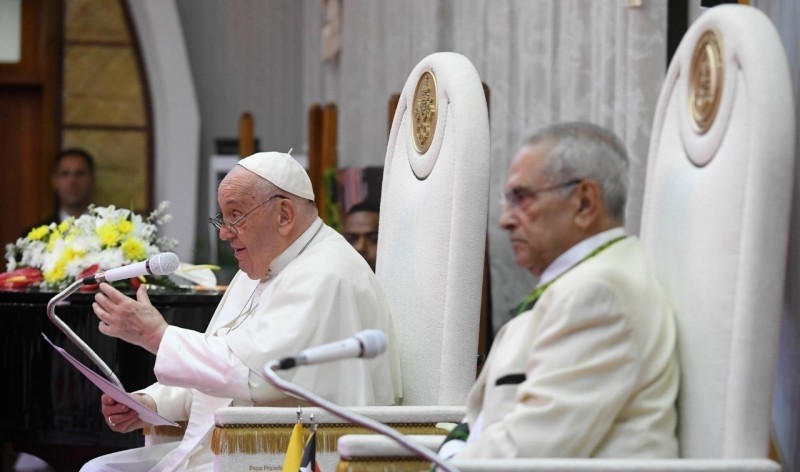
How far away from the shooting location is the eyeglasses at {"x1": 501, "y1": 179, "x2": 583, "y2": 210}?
Answer: 2451 mm

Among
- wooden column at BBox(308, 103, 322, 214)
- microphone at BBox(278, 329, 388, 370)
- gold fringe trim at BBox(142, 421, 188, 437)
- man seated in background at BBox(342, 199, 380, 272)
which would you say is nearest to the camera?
microphone at BBox(278, 329, 388, 370)

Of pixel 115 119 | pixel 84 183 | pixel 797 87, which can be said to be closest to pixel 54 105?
pixel 115 119

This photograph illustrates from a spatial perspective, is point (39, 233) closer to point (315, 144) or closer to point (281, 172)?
point (281, 172)

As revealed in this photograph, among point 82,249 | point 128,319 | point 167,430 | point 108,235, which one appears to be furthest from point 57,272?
point 128,319

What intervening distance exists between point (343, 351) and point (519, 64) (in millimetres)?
4060

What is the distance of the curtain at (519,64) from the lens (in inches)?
176

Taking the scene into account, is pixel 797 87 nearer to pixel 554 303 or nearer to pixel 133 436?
pixel 554 303

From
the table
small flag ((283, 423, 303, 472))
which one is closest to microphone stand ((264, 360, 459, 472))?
small flag ((283, 423, 303, 472))

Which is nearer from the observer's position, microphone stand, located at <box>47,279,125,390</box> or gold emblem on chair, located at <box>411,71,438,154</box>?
microphone stand, located at <box>47,279,125,390</box>

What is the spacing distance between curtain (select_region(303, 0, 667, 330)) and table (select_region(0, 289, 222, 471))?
172 cm

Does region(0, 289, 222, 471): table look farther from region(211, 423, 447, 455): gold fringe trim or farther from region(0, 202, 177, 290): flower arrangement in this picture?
region(211, 423, 447, 455): gold fringe trim

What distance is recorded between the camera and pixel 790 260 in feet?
9.73

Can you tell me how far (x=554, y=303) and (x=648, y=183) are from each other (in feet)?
1.93

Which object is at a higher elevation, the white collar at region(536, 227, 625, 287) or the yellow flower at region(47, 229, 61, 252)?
the white collar at region(536, 227, 625, 287)
